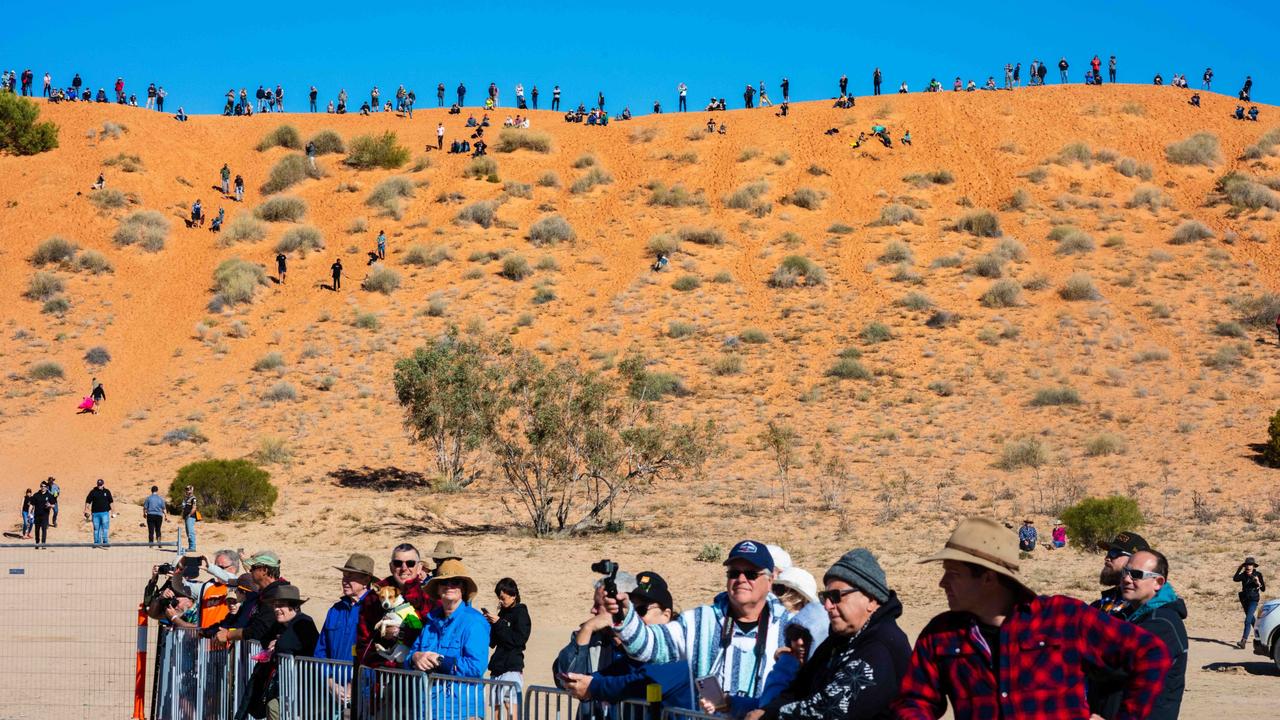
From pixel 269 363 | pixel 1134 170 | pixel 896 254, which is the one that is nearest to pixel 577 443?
pixel 269 363

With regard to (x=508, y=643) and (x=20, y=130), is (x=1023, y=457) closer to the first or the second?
(x=508, y=643)

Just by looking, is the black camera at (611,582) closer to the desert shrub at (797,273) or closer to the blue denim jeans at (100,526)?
the blue denim jeans at (100,526)

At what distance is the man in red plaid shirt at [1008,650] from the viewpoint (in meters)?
4.03

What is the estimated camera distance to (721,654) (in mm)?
5234

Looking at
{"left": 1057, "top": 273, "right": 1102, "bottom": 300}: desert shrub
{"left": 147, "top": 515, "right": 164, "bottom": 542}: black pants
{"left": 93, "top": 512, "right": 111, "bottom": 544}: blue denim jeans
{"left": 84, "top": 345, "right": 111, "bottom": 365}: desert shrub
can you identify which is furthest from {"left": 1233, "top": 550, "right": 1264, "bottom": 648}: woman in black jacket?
{"left": 84, "top": 345, "right": 111, "bottom": 365}: desert shrub

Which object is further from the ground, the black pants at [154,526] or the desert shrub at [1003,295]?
the desert shrub at [1003,295]

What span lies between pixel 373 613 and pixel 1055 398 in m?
33.1

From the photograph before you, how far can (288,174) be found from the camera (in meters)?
59.5

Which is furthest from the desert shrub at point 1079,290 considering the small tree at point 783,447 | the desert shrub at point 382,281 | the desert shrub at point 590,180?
the desert shrub at point 382,281

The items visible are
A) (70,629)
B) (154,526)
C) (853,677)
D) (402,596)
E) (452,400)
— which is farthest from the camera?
(452,400)

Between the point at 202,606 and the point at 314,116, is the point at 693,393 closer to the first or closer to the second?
the point at 202,606

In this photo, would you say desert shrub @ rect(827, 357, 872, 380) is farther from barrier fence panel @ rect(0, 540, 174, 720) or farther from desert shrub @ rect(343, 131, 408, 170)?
desert shrub @ rect(343, 131, 408, 170)

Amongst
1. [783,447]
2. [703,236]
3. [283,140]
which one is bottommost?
[783,447]

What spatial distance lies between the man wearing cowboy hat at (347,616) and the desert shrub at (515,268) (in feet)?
137
